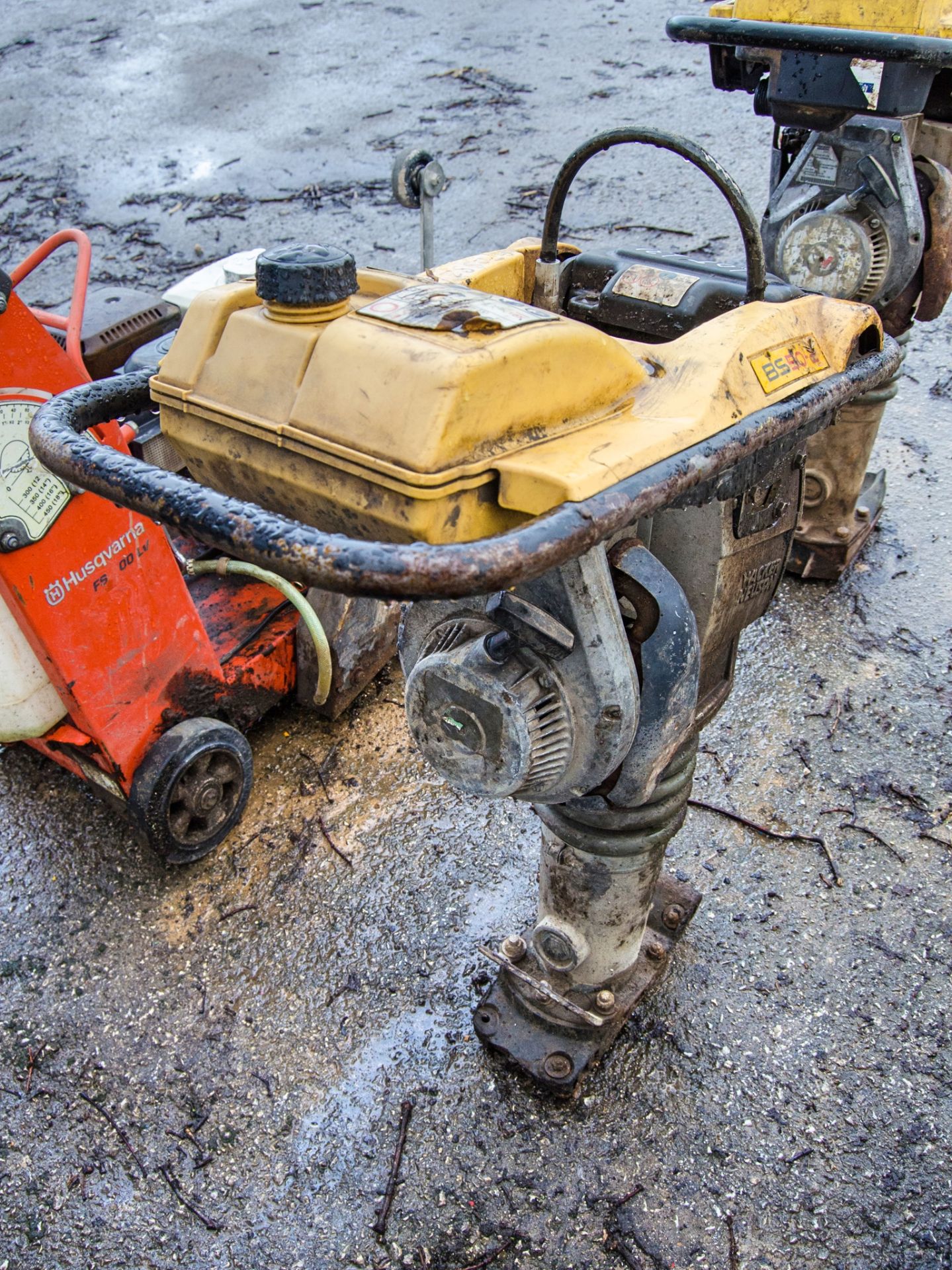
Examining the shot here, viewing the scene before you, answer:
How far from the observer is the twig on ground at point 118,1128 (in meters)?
1.75

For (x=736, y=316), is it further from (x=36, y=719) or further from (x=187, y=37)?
(x=187, y=37)

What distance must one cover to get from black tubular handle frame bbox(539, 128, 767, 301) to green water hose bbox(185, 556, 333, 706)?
1.08 metres

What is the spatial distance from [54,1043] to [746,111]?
578cm

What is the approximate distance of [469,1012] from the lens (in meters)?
1.97

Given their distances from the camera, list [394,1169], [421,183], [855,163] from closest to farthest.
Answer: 1. [394,1169]
2. [855,163]
3. [421,183]

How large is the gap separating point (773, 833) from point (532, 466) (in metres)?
1.53

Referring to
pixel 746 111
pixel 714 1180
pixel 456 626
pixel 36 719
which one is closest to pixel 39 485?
pixel 36 719

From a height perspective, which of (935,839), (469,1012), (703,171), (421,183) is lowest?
(935,839)

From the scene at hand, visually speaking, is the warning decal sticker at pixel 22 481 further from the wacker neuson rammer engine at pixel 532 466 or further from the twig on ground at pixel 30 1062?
the twig on ground at pixel 30 1062

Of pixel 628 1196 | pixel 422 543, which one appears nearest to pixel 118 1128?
pixel 628 1196

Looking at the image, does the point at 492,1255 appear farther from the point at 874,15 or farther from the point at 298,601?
the point at 874,15

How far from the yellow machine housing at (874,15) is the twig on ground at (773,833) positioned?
1.68 meters

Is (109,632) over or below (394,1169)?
over

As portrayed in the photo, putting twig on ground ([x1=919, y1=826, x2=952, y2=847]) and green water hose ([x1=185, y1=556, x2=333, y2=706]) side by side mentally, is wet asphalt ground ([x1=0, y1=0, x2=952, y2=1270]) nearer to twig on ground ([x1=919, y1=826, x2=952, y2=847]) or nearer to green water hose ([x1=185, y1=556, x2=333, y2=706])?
twig on ground ([x1=919, y1=826, x2=952, y2=847])
